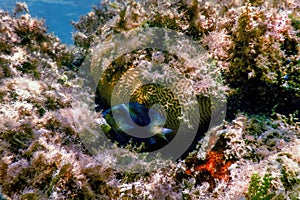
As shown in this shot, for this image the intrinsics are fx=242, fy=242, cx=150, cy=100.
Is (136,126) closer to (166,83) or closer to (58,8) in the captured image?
(166,83)

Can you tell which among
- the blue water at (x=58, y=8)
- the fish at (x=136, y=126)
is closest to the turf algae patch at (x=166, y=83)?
the fish at (x=136, y=126)

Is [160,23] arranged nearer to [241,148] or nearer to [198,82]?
[198,82]

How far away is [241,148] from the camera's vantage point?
2916 millimetres

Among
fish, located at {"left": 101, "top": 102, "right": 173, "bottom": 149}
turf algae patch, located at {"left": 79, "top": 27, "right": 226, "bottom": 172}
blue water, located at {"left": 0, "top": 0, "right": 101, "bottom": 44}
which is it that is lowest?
fish, located at {"left": 101, "top": 102, "right": 173, "bottom": 149}

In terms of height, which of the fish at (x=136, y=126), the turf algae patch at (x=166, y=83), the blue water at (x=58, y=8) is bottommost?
the fish at (x=136, y=126)

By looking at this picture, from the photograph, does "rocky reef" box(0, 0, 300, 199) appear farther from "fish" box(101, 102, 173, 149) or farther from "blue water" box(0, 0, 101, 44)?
"blue water" box(0, 0, 101, 44)

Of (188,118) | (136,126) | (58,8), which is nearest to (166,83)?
(188,118)

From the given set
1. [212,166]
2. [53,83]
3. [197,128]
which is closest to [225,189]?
[212,166]

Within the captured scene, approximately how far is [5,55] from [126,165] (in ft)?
9.23

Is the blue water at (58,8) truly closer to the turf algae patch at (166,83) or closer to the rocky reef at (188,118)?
the rocky reef at (188,118)

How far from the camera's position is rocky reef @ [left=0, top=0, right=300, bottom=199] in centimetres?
255

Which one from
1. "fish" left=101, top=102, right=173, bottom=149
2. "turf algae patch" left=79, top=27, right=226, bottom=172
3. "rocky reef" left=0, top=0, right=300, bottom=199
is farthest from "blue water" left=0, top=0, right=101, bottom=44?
"fish" left=101, top=102, right=173, bottom=149

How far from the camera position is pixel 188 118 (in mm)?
3236

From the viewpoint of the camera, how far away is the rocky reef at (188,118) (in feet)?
8.38
